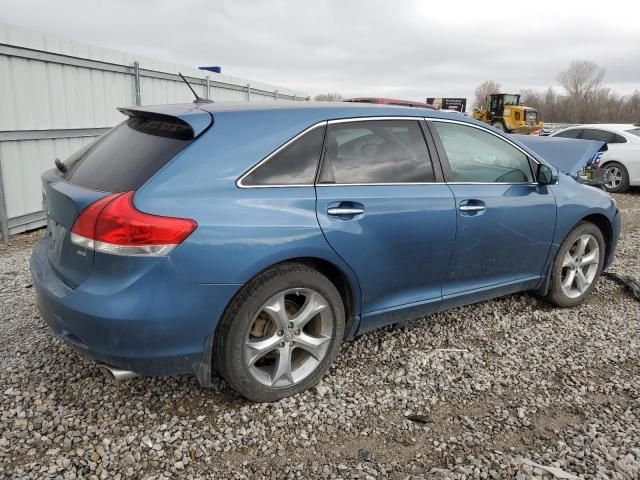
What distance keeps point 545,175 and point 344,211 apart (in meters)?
1.90

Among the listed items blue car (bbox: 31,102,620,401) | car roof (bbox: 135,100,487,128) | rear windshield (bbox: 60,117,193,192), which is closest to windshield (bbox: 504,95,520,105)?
blue car (bbox: 31,102,620,401)

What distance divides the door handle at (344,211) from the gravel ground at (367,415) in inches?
40.6

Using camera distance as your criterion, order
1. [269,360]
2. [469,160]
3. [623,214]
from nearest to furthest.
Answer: [269,360] → [469,160] → [623,214]

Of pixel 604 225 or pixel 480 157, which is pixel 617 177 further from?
pixel 480 157

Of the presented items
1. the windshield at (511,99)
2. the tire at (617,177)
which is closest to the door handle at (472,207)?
the tire at (617,177)

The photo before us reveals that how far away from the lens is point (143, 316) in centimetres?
238

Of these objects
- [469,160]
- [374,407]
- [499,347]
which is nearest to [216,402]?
[374,407]

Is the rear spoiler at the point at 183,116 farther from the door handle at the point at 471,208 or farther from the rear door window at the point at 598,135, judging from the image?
the rear door window at the point at 598,135

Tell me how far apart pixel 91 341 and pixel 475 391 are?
6.97 feet

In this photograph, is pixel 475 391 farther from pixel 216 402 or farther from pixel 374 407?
pixel 216 402

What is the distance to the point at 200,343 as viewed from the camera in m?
2.55

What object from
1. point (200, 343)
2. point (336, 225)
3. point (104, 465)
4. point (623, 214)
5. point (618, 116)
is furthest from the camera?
point (618, 116)

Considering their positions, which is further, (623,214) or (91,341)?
(623,214)

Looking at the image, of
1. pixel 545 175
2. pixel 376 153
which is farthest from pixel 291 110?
pixel 545 175
